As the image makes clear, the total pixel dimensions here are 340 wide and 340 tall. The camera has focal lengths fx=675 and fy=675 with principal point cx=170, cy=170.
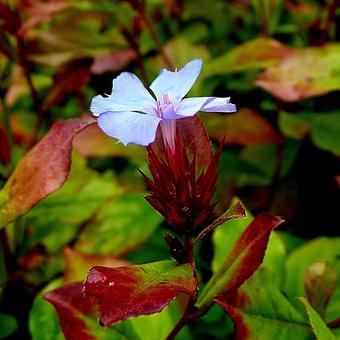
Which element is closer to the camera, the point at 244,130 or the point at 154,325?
the point at 154,325

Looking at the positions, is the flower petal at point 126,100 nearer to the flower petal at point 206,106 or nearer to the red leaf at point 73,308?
the flower petal at point 206,106

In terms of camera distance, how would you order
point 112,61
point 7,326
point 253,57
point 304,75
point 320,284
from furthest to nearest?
point 112,61 < point 253,57 < point 304,75 < point 7,326 < point 320,284

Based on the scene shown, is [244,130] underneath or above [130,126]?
underneath

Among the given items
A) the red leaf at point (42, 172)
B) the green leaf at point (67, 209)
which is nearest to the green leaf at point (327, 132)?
the green leaf at point (67, 209)

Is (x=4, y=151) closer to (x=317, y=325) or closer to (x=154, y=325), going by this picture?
(x=154, y=325)

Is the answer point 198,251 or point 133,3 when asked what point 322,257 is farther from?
point 133,3

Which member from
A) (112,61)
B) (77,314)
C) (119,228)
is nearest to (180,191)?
(77,314)

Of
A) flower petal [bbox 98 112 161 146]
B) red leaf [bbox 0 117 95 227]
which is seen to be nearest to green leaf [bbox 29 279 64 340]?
red leaf [bbox 0 117 95 227]
